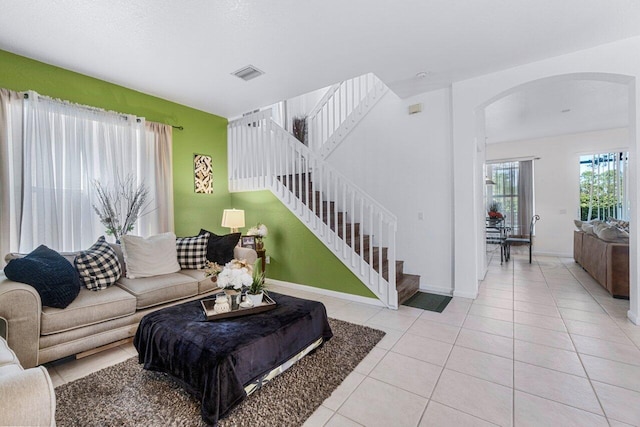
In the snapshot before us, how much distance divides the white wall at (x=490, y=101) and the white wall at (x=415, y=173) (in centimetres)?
18

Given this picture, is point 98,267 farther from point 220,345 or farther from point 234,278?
point 220,345

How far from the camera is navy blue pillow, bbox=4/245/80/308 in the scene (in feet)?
6.81

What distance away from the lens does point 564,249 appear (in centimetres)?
661

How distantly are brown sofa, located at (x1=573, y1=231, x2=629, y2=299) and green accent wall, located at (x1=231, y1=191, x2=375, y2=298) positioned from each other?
3.19 meters

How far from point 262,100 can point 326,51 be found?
67.0 inches

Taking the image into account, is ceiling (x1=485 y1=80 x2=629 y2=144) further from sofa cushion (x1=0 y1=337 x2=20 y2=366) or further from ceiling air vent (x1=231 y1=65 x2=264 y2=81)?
sofa cushion (x1=0 y1=337 x2=20 y2=366)

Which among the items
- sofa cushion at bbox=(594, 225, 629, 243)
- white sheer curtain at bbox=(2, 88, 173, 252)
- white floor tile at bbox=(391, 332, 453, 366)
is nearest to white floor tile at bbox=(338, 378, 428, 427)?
white floor tile at bbox=(391, 332, 453, 366)

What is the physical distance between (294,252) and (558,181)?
265 inches

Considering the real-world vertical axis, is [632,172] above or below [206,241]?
above

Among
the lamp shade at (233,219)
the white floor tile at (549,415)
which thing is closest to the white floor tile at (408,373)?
the white floor tile at (549,415)

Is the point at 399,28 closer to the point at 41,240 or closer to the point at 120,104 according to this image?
the point at 120,104

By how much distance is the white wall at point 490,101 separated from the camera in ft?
9.21

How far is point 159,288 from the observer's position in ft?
9.14

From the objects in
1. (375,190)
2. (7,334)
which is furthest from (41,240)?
(375,190)
